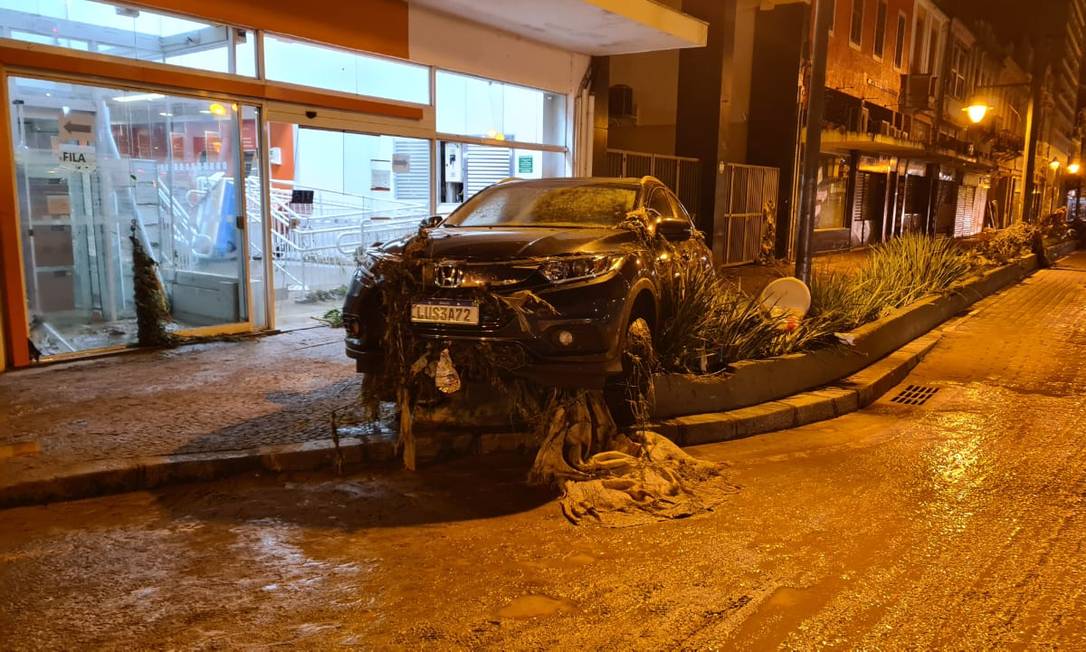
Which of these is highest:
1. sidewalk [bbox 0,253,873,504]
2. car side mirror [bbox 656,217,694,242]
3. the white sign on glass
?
the white sign on glass

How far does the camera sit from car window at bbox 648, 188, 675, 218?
7031 mm

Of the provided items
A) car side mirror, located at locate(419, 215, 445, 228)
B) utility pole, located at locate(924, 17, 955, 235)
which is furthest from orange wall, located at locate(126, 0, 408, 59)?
utility pole, located at locate(924, 17, 955, 235)

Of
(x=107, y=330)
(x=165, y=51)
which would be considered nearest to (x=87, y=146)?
(x=165, y=51)

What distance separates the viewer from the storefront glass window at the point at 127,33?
23.9 feet

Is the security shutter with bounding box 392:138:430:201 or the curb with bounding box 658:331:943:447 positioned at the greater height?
the security shutter with bounding box 392:138:430:201

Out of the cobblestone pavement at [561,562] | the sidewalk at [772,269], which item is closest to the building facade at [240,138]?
the cobblestone pavement at [561,562]

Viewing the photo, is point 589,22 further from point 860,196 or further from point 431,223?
point 860,196

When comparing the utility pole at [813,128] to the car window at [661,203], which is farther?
the utility pole at [813,128]

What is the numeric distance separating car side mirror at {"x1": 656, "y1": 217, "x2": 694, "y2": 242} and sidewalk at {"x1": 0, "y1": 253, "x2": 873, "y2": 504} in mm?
2140

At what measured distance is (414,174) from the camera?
38.1 feet

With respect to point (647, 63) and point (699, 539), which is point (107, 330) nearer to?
point (699, 539)

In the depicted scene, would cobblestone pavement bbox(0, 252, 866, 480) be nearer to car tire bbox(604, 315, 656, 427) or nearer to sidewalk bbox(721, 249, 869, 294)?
car tire bbox(604, 315, 656, 427)

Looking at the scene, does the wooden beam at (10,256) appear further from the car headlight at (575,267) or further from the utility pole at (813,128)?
the utility pole at (813,128)

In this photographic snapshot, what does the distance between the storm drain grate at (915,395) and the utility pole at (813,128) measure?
1624 millimetres
